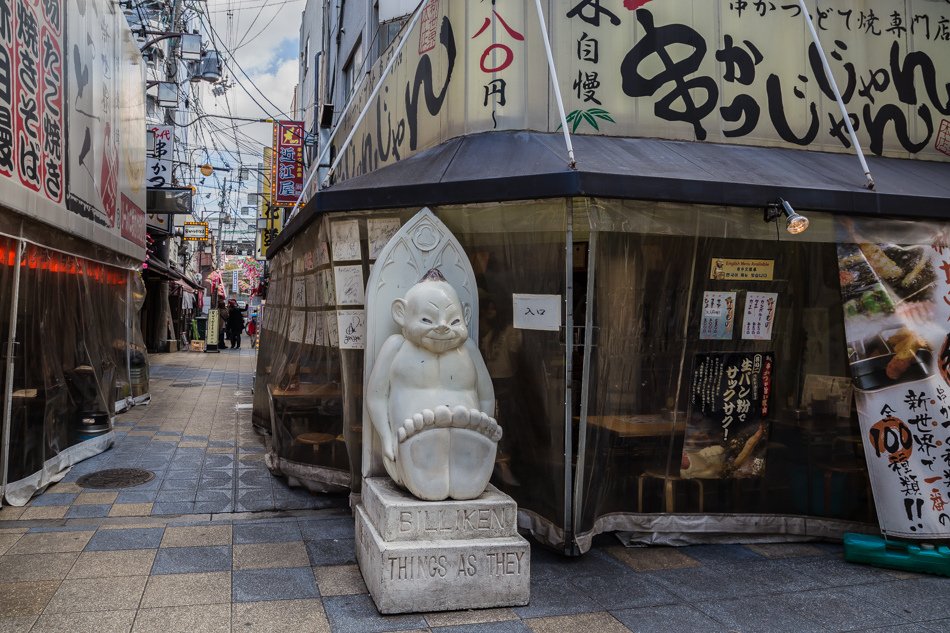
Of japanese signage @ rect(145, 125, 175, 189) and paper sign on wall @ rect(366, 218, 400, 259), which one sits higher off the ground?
japanese signage @ rect(145, 125, 175, 189)

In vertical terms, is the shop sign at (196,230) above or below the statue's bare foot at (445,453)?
above

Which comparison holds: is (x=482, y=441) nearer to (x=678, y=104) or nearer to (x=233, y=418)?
(x=678, y=104)

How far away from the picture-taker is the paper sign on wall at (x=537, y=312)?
529cm

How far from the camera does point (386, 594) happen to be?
13.8 ft

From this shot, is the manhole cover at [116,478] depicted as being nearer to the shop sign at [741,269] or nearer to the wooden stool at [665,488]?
the wooden stool at [665,488]

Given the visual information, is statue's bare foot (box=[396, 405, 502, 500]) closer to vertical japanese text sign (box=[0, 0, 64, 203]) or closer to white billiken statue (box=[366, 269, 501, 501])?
white billiken statue (box=[366, 269, 501, 501])

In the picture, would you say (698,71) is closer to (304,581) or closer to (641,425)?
(641,425)

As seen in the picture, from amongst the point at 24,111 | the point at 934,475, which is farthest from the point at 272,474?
the point at 934,475

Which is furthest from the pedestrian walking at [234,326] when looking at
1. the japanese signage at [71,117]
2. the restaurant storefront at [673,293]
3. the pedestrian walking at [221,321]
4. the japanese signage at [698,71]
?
the japanese signage at [698,71]

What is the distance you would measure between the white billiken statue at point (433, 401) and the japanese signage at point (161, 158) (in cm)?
1551

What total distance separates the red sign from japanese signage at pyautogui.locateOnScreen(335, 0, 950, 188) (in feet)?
26.1

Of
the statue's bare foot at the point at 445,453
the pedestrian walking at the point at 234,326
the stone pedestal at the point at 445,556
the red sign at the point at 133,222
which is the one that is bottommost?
the stone pedestal at the point at 445,556

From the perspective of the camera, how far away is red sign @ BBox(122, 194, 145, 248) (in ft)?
39.9

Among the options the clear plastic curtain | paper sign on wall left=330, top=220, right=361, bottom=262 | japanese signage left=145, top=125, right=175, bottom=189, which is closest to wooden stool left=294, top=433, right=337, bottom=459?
paper sign on wall left=330, top=220, right=361, bottom=262
